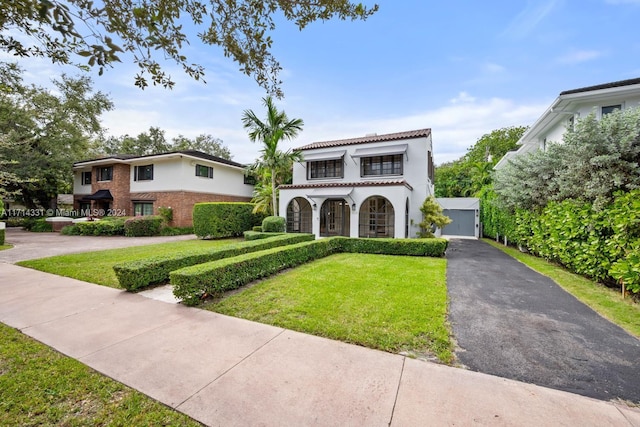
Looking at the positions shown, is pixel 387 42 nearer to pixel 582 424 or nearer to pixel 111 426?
pixel 582 424

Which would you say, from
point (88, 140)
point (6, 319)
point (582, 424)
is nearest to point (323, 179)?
point (6, 319)

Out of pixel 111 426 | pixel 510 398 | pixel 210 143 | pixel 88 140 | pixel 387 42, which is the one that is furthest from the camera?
pixel 210 143

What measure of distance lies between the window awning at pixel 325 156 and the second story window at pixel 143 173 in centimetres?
1438

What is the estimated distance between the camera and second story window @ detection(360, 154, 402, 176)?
17.1 m

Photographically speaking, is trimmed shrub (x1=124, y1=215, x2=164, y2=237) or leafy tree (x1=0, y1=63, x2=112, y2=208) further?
leafy tree (x1=0, y1=63, x2=112, y2=208)

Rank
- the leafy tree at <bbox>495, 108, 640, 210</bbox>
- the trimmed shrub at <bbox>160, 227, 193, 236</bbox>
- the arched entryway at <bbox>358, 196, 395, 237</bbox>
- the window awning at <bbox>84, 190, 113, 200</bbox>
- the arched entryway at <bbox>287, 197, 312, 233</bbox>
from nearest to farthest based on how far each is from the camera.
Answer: the leafy tree at <bbox>495, 108, 640, 210</bbox>
the arched entryway at <bbox>358, 196, 395, 237</bbox>
the arched entryway at <bbox>287, 197, 312, 233</bbox>
the trimmed shrub at <bbox>160, 227, 193, 236</bbox>
the window awning at <bbox>84, 190, 113, 200</bbox>

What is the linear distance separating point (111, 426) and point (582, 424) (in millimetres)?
4508

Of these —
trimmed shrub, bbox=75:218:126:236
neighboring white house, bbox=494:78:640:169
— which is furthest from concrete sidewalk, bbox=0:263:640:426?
trimmed shrub, bbox=75:218:126:236

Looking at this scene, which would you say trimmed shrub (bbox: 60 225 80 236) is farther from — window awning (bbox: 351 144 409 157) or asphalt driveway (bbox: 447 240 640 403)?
asphalt driveway (bbox: 447 240 640 403)

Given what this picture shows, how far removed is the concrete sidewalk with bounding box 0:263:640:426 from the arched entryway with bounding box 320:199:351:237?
43.9ft

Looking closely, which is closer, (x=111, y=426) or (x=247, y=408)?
(x=111, y=426)

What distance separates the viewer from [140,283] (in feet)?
21.6

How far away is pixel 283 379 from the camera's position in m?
3.13

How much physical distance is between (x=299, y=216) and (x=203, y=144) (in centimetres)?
2987
